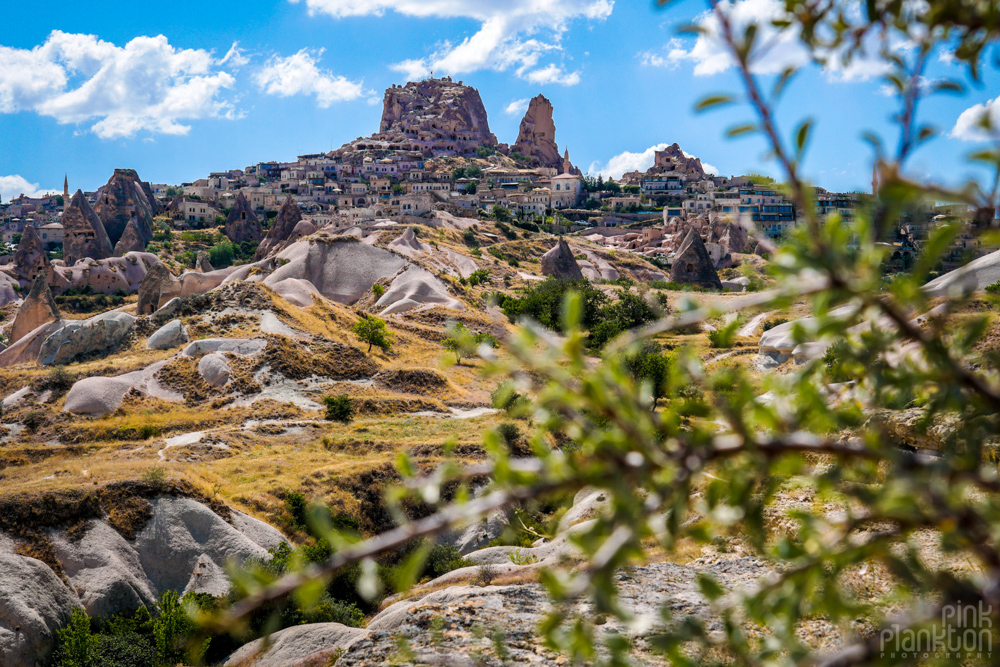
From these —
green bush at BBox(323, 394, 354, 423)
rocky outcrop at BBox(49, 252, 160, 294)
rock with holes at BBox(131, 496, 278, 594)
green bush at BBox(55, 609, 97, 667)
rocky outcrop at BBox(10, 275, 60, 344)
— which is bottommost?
green bush at BBox(55, 609, 97, 667)

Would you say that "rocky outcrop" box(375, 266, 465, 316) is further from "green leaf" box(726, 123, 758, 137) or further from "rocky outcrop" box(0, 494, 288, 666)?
"green leaf" box(726, 123, 758, 137)

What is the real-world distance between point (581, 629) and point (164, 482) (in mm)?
14912

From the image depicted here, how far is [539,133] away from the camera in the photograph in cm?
12400

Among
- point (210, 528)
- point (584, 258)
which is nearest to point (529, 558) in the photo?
point (210, 528)

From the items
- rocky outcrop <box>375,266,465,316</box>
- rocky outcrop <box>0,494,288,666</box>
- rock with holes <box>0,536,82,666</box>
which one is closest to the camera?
rock with holes <box>0,536,82,666</box>

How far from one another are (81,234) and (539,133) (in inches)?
3197

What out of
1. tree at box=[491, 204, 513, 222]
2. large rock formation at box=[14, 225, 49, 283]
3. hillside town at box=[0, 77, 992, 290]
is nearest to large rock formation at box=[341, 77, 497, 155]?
Answer: hillside town at box=[0, 77, 992, 290]

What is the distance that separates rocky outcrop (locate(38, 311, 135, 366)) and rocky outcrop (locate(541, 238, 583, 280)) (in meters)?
32.3

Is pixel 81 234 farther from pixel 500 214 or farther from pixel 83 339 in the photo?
pixel 83 339

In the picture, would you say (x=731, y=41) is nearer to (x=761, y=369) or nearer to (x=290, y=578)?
(x=290, y=578)

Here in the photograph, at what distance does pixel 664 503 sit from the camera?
176 cm

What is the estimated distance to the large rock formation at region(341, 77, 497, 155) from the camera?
117 m

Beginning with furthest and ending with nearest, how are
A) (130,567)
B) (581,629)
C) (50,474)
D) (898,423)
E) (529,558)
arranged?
(50,474)
(130,567)
(529,558)
(898,423)
(581,629)

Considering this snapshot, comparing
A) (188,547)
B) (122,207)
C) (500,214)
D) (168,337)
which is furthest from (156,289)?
(500,214)
